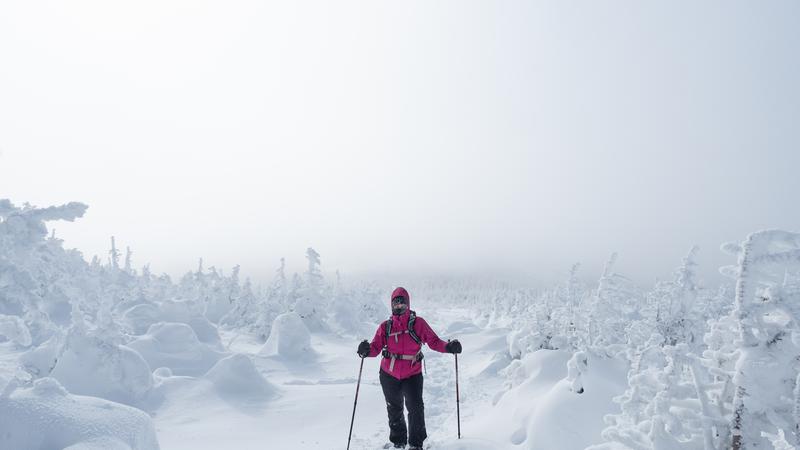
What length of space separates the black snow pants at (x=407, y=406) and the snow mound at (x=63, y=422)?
10.9 feet

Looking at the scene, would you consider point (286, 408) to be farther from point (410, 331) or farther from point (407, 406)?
point (410, 331)

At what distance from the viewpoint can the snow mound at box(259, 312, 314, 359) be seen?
24656 mm

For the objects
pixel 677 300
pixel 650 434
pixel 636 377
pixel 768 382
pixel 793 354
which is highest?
pixel 793 354

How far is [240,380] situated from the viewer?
46.6 ft

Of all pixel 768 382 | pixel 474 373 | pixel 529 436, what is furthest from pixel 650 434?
pixel 474 373

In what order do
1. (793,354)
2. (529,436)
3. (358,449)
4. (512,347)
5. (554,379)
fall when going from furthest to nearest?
(512,347)
(554,379)
(358,449)
(529,436)
(793,354)

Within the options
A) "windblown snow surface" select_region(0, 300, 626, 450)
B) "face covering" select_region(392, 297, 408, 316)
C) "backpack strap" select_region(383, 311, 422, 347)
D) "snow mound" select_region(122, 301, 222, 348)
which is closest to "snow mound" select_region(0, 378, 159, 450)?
"windblown snow surface" select_region(0, 300, 626, 450)

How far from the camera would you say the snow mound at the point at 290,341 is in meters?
24.7

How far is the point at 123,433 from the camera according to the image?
4.89m

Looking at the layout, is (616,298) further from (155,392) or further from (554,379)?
(155,392)

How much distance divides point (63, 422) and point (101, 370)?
11.4 m

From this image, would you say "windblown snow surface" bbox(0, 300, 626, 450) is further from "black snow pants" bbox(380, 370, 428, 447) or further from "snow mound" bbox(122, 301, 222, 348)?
"snow mound" bbox(122, 301, 222, 348)

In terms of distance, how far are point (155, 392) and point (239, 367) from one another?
2.55 m

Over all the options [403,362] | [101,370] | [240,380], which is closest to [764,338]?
[403,362]
